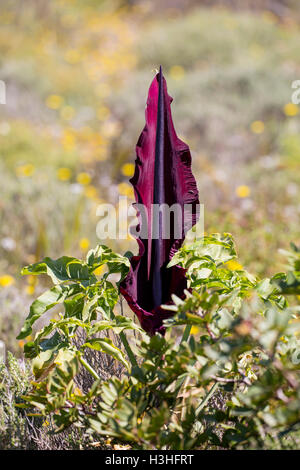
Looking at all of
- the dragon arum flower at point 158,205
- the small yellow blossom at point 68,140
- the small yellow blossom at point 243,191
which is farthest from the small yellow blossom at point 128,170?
the dragon arum flower at point 158,205

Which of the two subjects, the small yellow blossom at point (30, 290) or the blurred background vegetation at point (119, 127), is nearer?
the small yellow blossom at point (30, 290)

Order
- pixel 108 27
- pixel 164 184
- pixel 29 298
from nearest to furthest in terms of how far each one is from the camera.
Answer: pixel 164 184 → pixel 29 298 → pixel 108 27

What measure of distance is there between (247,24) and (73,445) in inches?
367

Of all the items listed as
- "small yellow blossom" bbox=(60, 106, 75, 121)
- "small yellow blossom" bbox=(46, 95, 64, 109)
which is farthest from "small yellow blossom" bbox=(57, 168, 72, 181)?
"small yellow blossom" bbox=(46, 95, 64, 109)

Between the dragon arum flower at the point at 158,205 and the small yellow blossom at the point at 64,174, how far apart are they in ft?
8.70

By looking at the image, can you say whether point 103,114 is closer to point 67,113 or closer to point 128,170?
point 67,113

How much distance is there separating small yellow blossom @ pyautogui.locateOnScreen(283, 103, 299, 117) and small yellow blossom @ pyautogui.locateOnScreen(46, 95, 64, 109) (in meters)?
2.41

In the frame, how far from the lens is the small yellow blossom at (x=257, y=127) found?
16.2 ft

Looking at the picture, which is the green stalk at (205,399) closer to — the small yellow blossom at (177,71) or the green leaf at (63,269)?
the green leaf at (63,269)

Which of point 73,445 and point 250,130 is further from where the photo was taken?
point 250,130

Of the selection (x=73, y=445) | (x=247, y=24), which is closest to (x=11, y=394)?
(x=73, y=445)

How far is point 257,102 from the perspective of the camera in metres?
5.53

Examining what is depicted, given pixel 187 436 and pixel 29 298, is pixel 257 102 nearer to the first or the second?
pixel 29 298

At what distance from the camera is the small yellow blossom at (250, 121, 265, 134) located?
495 cm
